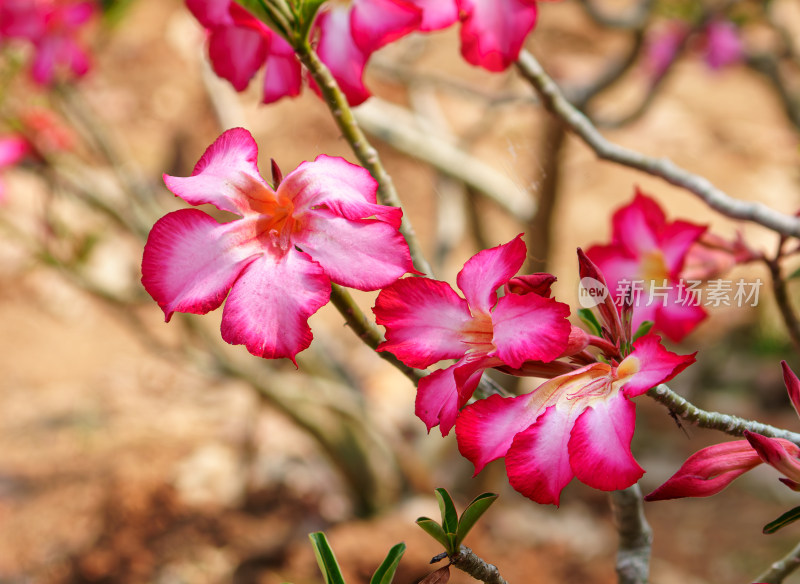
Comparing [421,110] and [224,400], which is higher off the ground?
[421,110]

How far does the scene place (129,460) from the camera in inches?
102

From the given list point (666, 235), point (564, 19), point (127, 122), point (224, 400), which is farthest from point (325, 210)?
point (564, 19)

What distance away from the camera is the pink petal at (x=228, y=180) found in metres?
0.39

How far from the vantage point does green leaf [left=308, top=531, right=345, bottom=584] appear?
416 mm

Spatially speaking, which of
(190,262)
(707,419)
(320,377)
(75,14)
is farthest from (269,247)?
(320,377)

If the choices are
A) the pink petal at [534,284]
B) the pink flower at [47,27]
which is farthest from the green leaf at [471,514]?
the pink flower at [47,27]

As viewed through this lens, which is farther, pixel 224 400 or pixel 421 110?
pixel 224 400

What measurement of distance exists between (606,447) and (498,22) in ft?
1.00

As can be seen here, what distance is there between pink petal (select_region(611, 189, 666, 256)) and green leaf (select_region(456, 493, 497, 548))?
1.07 ft

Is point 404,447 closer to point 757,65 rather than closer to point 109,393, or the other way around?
point 757,65

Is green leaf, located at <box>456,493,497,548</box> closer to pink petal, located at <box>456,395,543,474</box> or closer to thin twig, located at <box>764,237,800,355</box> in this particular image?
pink petal, located at <box>456,395,543,474</box>

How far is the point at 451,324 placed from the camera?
383mm

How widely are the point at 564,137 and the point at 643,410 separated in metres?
1.43

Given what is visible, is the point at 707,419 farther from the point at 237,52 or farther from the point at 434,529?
the point at 237,52
